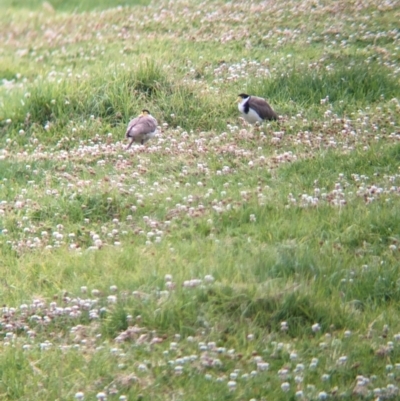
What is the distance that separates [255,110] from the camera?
38.1 ft

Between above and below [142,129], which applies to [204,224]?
below

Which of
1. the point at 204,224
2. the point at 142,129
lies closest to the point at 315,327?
the point at 204,224

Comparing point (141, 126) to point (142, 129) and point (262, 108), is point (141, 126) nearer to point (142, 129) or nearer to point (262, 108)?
point (142, 129)

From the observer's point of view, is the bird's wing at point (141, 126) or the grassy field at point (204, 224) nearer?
the grassy field at point (204, 224)

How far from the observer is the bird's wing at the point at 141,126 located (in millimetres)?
10953

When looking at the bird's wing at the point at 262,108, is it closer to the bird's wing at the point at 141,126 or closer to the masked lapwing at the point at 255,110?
the masked lapwing at the point at 255,110

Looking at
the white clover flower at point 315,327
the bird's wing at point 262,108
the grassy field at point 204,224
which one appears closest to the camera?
the grassy field at point 204,224

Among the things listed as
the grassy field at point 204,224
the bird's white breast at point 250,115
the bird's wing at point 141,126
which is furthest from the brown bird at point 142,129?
the bird's white breast at point 250,115

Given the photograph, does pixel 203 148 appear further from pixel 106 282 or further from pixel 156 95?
pixel 106 282

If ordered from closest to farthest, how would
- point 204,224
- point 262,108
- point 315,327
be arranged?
point 315,327
point 204,224
point 262,108

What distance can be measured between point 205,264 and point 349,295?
1188mm

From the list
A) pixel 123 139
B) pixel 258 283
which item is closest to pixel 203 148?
pixel 123 139

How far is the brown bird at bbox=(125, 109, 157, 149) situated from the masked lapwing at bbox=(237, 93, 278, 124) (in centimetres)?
124

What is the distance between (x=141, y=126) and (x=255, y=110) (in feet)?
5.06
